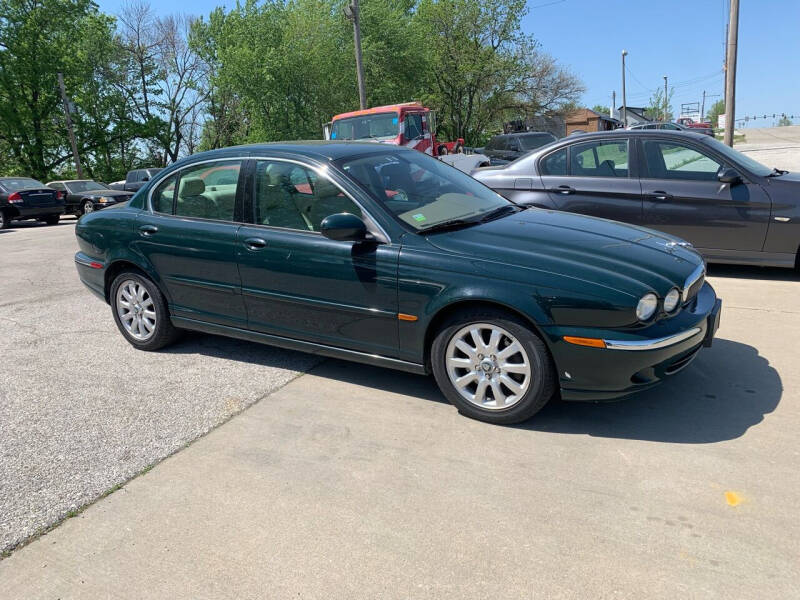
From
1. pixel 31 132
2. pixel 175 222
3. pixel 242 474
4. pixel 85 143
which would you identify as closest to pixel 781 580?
pixel 242 474

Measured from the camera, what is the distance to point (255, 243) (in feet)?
14.1

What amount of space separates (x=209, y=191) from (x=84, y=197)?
18.6 metres

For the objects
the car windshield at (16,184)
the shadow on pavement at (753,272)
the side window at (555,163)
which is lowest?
the shadow on pavement at (753,272)

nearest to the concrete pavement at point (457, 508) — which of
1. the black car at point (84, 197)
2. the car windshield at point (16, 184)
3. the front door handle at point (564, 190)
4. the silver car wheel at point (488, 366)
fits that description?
the silver car wheel at point (488, 366)

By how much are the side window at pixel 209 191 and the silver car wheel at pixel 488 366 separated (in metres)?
1.98

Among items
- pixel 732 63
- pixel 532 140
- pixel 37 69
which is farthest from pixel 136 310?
pixel 37 69

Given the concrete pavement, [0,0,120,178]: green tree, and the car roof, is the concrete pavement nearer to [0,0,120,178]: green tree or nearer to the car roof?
the car roof

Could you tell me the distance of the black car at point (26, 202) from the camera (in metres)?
18.3

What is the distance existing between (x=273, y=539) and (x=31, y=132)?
41207mm

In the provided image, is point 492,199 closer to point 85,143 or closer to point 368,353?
point 368,353

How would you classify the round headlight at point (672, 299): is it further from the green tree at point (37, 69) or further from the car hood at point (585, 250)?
the green tree at point (37, 69)

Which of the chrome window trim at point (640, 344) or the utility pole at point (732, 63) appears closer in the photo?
the chrome window trim at point (640, 344)

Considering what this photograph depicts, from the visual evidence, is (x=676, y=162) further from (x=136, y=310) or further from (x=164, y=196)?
(x=136, y=310)

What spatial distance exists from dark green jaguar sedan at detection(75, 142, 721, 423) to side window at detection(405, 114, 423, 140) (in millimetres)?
12490
